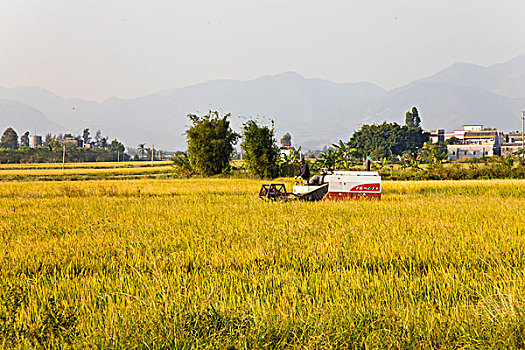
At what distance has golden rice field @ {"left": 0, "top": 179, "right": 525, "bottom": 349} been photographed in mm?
3340

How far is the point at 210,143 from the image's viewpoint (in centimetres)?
3225

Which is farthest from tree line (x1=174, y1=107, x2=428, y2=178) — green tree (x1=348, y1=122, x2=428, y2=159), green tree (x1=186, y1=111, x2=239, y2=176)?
green tree (x1=348, y1=122, x2=428, y2=159)

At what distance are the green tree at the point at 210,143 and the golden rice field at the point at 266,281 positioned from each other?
2241cm

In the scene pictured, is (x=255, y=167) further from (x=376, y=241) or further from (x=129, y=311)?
(x=129, y=311)

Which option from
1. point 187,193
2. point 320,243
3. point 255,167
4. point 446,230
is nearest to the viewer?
point 320,243

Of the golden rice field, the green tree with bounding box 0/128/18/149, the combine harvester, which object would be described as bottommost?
the golden rice field

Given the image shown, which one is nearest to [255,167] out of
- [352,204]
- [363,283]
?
[352,204]

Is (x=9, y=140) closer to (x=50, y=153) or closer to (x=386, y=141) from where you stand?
(x=50, y=153)

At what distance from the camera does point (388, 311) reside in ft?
12.2

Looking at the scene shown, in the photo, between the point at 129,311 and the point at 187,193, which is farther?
the point at 187,193

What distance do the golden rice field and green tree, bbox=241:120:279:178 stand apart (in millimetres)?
18305

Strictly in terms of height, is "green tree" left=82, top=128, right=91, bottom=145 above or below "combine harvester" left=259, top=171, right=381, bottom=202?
above

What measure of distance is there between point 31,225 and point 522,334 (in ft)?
29.9

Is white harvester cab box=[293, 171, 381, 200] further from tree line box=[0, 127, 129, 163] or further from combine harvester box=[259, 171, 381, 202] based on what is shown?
tree line box=[0, 127, 129, 163]
